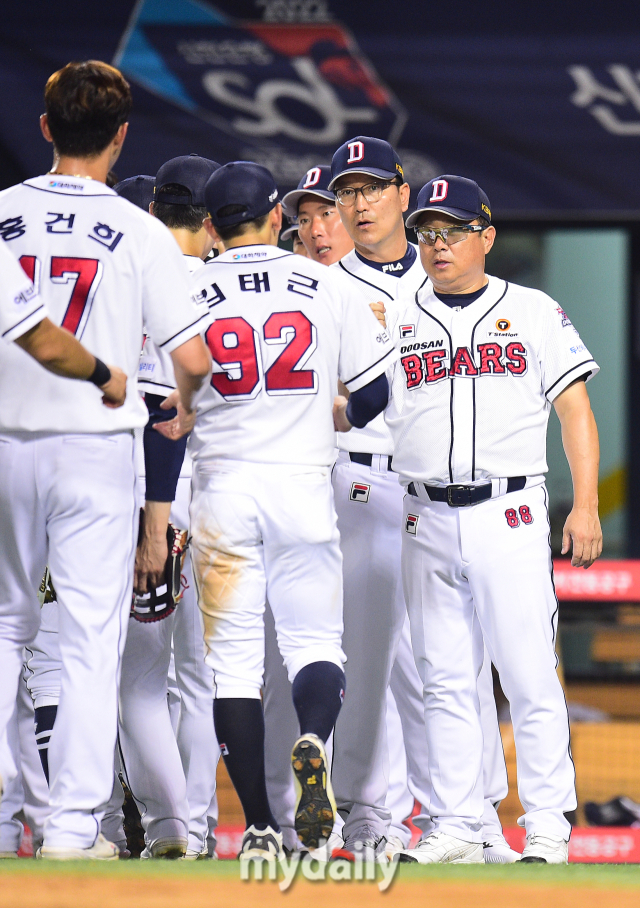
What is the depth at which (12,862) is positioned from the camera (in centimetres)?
250

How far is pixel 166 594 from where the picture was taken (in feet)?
10.2

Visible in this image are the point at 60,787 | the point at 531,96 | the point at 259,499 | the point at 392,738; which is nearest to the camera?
the point at 60,787

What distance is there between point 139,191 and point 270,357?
1.06 meters

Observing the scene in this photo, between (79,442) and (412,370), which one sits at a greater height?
(412,370)

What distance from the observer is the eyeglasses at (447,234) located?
3.37m

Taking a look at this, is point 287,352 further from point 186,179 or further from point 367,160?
point 367,160

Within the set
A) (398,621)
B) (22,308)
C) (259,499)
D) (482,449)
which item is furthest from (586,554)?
(22,308)

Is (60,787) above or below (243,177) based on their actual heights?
below

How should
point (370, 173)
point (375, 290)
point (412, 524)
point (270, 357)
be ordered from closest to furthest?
point (270, 357), point (412, 524), point (370, 173), point (375, 290)

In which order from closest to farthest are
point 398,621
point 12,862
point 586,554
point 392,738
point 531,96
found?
point 12,862 → point 586,554 → point 398,621 → point 392,738 → point 531,96

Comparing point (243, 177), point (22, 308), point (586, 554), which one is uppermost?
point (243, 177)

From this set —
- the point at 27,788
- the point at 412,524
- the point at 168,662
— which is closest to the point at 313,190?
the point at 412,524

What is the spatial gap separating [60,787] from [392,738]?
1429 millimetres

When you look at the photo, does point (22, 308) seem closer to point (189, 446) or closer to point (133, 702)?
point (189, 446)
